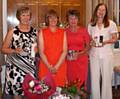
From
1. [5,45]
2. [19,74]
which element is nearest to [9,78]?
[19,74]

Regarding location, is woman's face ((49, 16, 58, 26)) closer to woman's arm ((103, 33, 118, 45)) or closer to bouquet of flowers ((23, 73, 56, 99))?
woman's arm ((103, 33, 118, 45))

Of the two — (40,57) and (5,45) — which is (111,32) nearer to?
(40,57)

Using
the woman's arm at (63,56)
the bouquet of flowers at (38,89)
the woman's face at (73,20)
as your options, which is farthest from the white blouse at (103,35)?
the bouquet of flowers at (38,89)

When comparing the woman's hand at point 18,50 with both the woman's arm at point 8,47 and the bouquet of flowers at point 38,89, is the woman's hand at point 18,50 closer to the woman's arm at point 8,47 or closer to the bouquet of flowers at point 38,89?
the woman's arm at point 8,47

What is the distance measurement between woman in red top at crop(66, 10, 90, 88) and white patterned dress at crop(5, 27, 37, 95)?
1.59 feet

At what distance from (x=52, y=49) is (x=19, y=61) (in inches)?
15.2

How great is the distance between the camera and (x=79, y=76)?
347 centimetres

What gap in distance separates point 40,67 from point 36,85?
3.65 feet


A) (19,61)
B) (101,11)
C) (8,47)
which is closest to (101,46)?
(101,11)

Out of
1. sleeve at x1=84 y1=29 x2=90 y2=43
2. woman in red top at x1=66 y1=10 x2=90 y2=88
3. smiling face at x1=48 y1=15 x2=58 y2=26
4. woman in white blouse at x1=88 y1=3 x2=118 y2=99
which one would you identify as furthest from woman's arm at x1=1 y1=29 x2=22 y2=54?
woman in white blouse at x1=88 y1=3 x2=118 y2=99

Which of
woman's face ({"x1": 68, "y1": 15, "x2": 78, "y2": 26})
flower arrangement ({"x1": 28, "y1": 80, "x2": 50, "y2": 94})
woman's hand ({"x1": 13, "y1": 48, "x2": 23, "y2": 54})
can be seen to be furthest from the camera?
woman's face ({"x1": 68, "y1": 15, "x2": 78, "y2": 26})

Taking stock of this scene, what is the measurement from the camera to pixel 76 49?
3373 millimetres

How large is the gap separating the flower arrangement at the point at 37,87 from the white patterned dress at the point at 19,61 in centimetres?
89

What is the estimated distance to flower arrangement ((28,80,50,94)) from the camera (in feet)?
6.86
